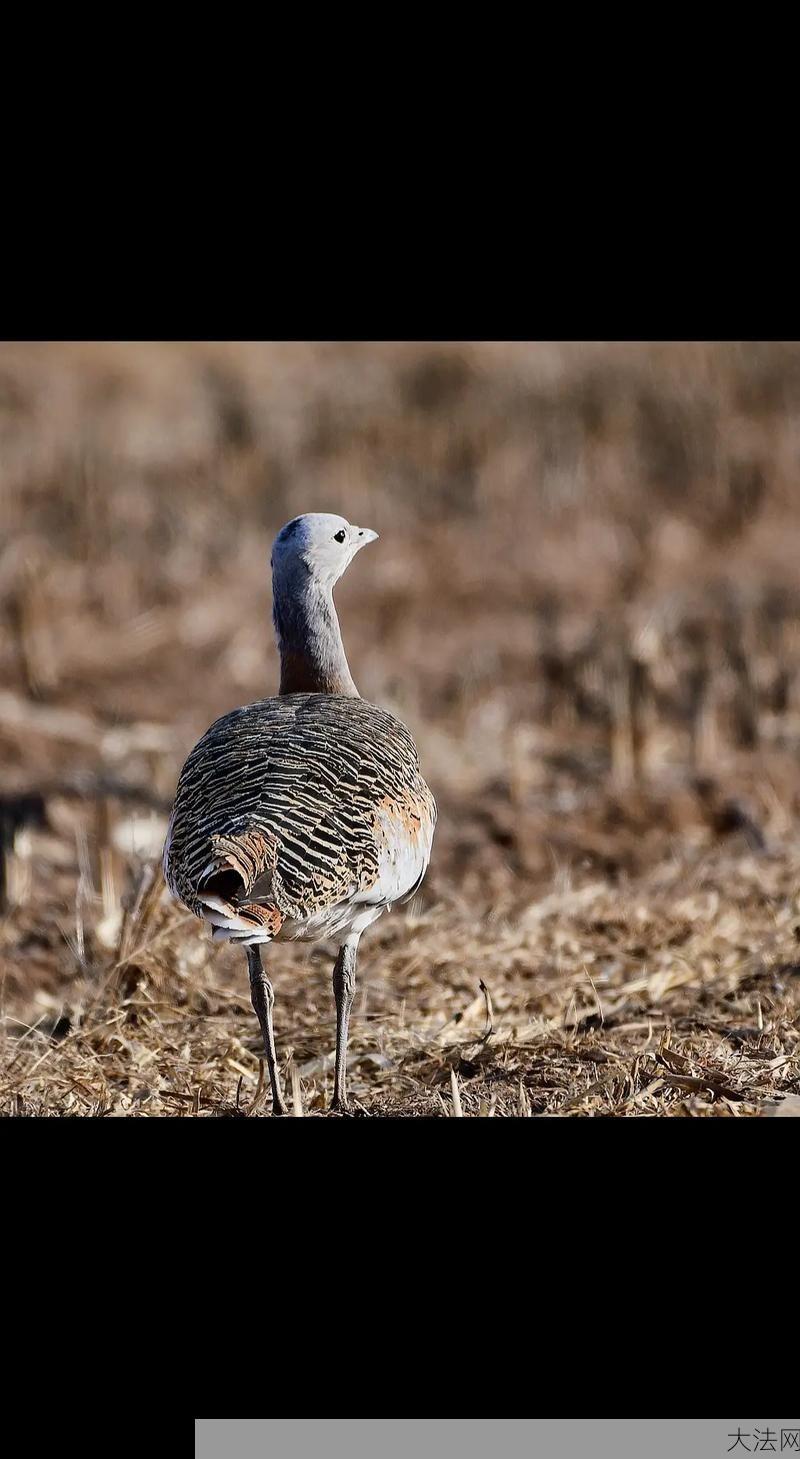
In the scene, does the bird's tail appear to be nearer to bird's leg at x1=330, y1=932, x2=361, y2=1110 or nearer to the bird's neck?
bird's leg at x1=330, y1=932, x2=361, y2=1110

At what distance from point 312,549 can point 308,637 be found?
0.25m

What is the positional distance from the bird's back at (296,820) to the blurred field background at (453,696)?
45 centimetres

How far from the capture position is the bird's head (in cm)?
500

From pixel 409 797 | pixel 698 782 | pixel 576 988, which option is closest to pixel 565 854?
pixel 698 782

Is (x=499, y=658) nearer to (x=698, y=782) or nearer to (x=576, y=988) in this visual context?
(x=698, y=782)

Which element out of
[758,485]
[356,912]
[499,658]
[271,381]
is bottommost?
[356,912]

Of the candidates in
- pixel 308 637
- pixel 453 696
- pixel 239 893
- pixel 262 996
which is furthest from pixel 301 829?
pixel 453 696

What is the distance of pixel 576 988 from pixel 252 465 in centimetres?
722

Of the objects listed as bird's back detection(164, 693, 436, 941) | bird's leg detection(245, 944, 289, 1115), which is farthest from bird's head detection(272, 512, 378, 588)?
bird's leg detection(245, 944, 289, 1115)

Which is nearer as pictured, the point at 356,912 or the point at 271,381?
the point at 356,912

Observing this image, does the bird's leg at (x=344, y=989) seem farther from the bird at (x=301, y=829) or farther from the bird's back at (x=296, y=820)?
the bird's back at (x=296, y=820)

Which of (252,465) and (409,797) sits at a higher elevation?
(252,465)

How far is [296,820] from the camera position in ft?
13.6

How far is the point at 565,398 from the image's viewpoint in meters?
12.5
